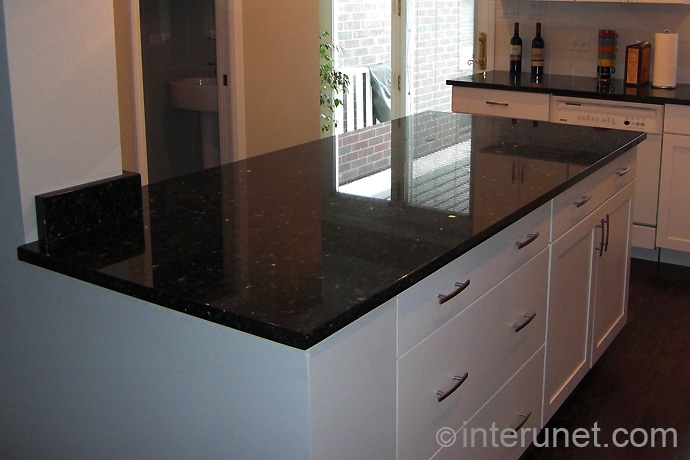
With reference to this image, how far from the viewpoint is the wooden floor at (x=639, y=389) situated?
108 inches

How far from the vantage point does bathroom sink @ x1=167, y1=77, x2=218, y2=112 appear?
4961 millimetres

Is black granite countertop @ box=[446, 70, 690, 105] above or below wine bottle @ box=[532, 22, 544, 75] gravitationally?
below

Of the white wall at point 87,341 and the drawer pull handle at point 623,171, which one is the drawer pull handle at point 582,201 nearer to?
the drawer pull handle at point 623,171

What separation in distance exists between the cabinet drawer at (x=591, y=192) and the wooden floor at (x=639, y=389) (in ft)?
2.39

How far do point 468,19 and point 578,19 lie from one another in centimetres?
103

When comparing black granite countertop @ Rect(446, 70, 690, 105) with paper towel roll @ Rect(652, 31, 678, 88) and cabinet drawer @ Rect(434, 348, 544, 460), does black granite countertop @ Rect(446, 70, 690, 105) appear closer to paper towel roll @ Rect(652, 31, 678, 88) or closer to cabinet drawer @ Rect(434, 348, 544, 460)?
paper towel roll @ Rect(652, 31, 678, 88)

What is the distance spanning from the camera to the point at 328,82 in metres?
5.93

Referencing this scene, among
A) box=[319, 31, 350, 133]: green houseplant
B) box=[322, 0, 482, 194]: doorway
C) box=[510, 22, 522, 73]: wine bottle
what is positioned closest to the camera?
box=[510, 22, 522, 73]: wine bottle

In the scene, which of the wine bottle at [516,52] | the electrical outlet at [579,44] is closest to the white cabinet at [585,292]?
the electrical outlet at [579,44]

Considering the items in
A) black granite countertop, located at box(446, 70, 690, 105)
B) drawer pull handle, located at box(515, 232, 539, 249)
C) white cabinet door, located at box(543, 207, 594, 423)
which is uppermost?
black granite countertop, located at box(446, 70, 690, 105)

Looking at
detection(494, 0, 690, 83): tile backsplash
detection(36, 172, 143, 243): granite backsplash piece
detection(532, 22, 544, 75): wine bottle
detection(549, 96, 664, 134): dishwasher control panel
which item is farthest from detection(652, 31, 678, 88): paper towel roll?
detection(36, 172, 143, 243): granite backsplash piece

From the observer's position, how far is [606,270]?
121 inches

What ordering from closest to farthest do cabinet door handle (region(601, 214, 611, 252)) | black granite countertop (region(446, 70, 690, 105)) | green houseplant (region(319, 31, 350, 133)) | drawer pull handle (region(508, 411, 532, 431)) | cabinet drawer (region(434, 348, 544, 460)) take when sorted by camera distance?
1. cabinet drawer (region(434, 348, 544, 460))
2. drawer pull handle (region(508, 411, 532, 431))
3. cabinet door handle (region(601, 214, 611, 252))
4. black granite countertop (region(446, 70, 690, 105))
5. green houseplant (region(319, 31, 350, 133))

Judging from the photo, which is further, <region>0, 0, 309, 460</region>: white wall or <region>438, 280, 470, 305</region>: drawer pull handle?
<region>438, 280, 470, 305</region>: drawer pull handle
